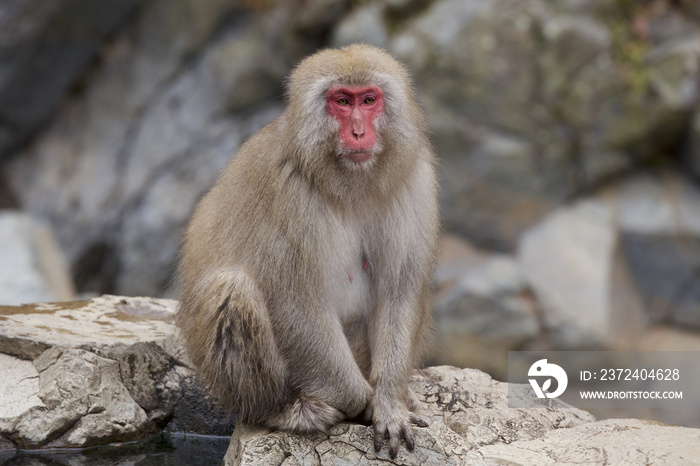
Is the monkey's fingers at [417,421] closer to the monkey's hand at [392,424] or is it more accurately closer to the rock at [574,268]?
the monkey's hand at [392,424]

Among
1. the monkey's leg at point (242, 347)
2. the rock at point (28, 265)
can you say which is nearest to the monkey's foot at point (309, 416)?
the monkey's leg at point (242, 347)

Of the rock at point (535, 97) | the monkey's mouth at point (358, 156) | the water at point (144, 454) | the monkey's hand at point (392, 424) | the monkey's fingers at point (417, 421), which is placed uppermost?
the rock at point (535, 97)

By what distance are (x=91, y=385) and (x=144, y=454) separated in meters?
0.48

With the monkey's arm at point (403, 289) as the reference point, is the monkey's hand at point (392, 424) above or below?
below

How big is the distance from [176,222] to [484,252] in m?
4.03

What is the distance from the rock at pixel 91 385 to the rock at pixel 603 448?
1733 millimetres

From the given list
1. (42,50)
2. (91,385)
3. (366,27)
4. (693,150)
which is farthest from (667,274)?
(42,50)

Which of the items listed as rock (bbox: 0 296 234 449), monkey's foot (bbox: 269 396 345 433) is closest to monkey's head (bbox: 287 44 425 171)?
monkey's foot (bbox: 269 396 345 433)

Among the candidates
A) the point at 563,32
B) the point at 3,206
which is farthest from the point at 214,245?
the point at 3,206

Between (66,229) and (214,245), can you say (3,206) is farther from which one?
(214,245)

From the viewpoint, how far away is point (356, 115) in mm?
3867

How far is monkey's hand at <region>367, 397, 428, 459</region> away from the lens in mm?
3971

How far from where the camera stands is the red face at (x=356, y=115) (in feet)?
12.6

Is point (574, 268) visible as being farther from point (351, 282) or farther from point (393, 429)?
point (393, 429)
